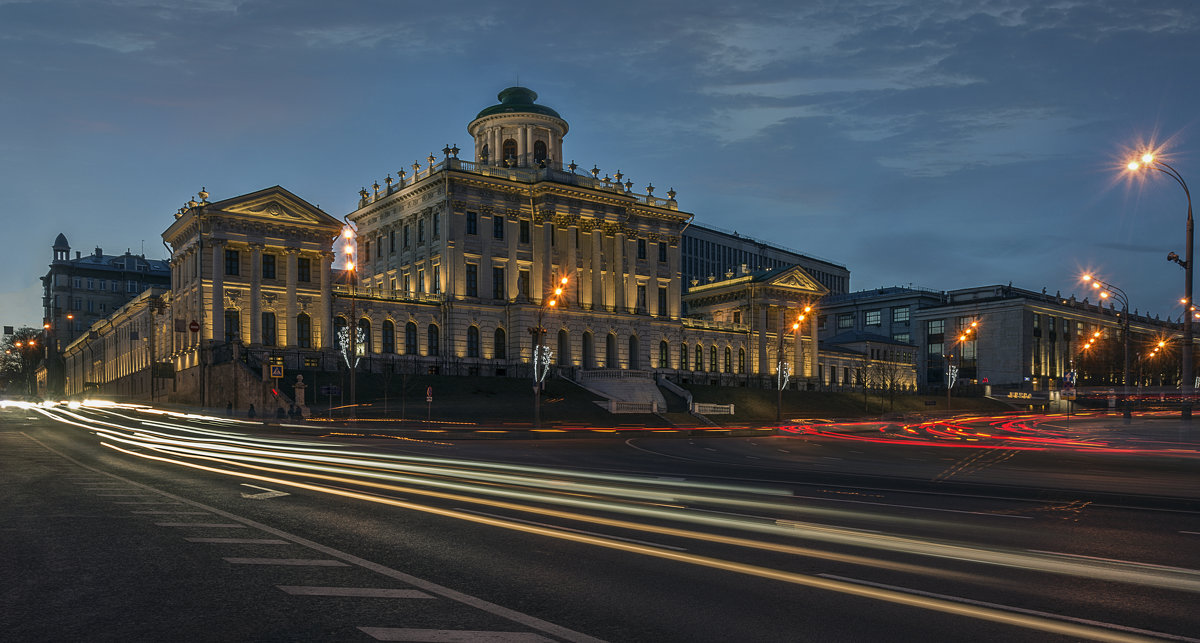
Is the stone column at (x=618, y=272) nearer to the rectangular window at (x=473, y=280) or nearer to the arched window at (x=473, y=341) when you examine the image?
the rectangular window at (x=473, y=280)

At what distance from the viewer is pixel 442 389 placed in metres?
69.1

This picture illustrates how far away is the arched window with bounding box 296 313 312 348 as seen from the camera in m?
74.4

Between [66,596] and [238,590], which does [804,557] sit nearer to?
[238,590]

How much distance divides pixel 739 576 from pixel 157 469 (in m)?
18.6

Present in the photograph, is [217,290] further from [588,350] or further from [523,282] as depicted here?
[588,350]

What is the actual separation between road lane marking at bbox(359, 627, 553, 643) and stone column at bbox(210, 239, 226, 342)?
68.0 m

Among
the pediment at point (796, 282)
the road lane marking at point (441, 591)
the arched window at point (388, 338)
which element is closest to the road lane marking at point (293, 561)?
the road lane marking at point (441, 591)

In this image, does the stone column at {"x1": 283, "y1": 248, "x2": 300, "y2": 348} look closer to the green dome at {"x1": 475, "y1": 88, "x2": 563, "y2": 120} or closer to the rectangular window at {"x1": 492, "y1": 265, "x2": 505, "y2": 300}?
the rectangular window at {"x1": 492, "y1": 265, "x2": 505, "y2": 300}

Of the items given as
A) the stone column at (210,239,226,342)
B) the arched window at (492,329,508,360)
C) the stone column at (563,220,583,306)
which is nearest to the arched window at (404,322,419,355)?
the arched window at (492,329,508,360)

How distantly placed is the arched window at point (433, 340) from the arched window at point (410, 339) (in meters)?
1.33

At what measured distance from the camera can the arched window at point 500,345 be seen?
279 ft

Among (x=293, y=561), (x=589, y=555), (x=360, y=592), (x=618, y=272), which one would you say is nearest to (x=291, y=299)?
(x=618, y=272)

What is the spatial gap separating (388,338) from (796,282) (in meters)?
56.8

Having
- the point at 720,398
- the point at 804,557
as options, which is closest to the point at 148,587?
the point at 804,557
